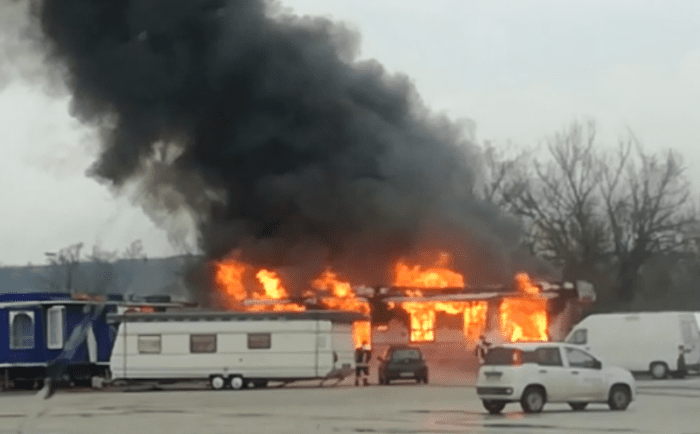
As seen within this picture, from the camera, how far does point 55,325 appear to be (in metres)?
43.1

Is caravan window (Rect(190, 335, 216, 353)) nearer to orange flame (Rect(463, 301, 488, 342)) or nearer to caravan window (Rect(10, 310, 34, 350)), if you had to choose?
caravan window (Rect(10, 310, 34, 350))

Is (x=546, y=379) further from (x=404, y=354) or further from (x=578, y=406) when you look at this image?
(x=404, y=354)

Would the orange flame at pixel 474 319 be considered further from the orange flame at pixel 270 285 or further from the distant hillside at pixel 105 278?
the distant hillside at pixel 105 278

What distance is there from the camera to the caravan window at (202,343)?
136 ft

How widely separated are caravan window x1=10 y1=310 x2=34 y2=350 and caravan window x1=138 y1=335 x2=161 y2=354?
3918 mm

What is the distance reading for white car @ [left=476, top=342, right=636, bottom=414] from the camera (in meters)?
26.7

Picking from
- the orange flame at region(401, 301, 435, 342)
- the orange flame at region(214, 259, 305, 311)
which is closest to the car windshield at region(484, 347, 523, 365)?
the orange flame at region(401, 301, 435, 342)

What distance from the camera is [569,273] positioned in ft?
234

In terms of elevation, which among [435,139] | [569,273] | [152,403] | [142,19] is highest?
[142,19]

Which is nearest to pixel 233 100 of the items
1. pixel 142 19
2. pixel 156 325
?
pixel 142 19

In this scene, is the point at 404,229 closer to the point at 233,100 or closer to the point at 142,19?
the point at 233,100

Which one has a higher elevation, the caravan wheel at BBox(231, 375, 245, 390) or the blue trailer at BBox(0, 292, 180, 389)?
the blue trailer at BBox(0, 292, 180, 389)

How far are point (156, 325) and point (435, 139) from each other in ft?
71.9

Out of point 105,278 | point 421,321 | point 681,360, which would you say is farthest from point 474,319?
point 105,278
